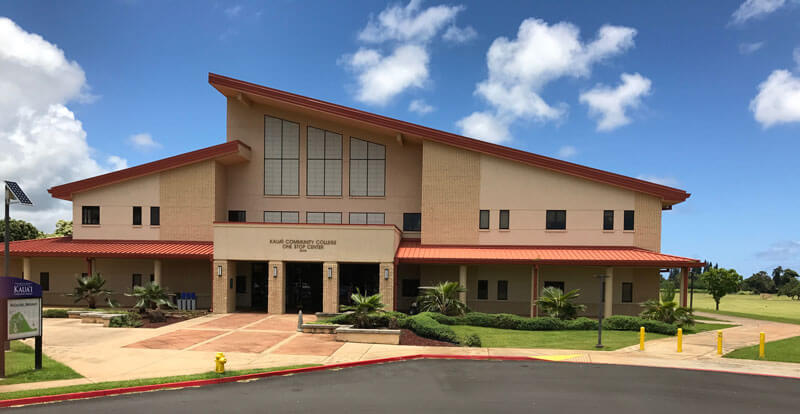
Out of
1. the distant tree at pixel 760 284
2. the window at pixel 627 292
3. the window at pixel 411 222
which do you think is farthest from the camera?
the distant tree at pixel 760 284

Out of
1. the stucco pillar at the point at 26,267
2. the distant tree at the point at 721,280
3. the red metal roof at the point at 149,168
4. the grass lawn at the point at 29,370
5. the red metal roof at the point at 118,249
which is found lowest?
the distant tree at the point at 721,280

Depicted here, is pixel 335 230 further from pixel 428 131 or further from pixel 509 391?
pixel 509 391

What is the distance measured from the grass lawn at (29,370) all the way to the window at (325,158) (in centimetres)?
2032

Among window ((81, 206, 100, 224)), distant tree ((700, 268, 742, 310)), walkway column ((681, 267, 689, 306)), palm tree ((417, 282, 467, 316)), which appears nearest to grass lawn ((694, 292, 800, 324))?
distant tree ((700, 268, 742, 310))

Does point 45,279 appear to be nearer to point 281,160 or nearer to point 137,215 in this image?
point 137,215

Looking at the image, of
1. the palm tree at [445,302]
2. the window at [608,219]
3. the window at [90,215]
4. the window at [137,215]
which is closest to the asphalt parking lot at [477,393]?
the palm tree at [445,302]

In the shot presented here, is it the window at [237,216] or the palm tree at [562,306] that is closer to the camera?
the palm tree at [562,306]

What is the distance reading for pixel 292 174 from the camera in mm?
35281

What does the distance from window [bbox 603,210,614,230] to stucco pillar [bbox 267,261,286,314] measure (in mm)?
Answer: 19830

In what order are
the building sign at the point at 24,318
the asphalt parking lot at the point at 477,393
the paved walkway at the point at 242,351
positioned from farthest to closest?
the paved walkway at the point at 242,351 < the building sign at the point at 24,318 < the asphalt parking lot at the point at 477,393

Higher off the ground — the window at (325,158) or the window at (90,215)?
the window at (325,158)

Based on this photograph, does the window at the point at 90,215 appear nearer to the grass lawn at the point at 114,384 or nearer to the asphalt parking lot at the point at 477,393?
the grass lawn at the point at 114,384

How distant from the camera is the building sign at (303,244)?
2995cm

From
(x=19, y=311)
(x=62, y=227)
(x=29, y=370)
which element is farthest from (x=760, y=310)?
(x=62, y=227)
